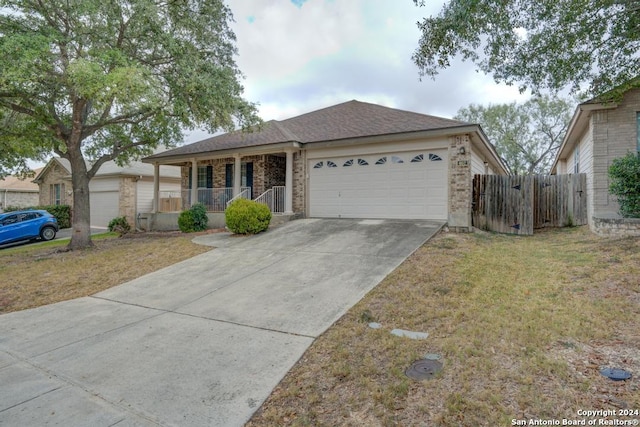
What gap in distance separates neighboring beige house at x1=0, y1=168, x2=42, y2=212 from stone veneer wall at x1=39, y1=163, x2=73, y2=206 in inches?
132

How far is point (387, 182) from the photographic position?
1145 centimetres

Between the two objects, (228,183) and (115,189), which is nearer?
(228,183)

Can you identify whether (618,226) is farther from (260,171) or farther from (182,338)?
(260,171)

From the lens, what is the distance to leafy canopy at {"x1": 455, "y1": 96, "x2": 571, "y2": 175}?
90.8ft

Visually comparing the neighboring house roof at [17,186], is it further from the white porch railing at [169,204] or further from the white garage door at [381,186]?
the white garage door at [381,186]

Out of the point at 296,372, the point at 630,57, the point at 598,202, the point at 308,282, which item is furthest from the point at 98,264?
the point at 630,57

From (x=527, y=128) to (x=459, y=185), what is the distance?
78.9ft

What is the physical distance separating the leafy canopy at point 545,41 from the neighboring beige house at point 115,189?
1456cm

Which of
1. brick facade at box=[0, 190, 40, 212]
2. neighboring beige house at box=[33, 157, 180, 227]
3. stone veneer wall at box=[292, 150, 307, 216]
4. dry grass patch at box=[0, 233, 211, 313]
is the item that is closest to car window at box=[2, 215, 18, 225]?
dry grass patch at box=[0, 233, 211, 313]

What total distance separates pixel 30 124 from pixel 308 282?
11.4m

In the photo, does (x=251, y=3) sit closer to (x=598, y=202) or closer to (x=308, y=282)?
(x=308, y=282)

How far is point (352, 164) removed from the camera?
12.2m

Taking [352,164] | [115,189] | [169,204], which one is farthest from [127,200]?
[352,164]

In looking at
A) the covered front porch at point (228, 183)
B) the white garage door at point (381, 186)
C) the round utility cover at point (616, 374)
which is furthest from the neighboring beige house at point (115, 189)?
the round utility cover at point (616, 374)
